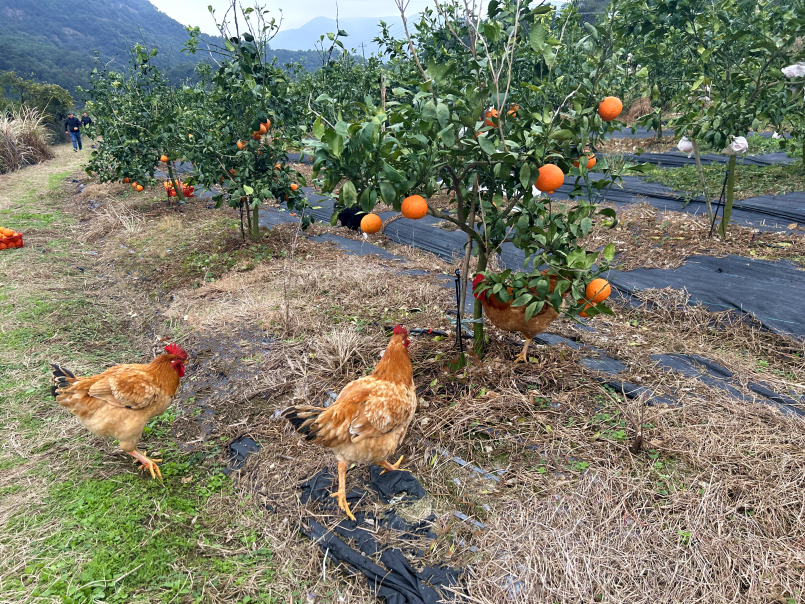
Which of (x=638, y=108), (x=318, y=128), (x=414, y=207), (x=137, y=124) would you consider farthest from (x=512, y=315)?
(x=638, y=108)

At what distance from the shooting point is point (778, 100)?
5.35 metres

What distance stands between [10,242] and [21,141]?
12.3 metres

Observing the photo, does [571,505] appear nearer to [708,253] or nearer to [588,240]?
[708,253]

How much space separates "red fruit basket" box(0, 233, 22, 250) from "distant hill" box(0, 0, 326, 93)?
23.9m

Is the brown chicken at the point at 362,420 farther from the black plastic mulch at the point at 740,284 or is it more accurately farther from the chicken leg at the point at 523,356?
the black plastic mulch at the point at 740,284

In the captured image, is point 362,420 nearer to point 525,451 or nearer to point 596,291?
point 525,451

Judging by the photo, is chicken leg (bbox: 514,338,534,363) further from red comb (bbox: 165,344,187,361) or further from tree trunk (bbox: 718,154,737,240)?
tree trunk (bbox: 718,154,737,240)

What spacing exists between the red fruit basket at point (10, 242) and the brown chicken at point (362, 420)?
25.6 feet

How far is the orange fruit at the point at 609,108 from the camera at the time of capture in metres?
2.57

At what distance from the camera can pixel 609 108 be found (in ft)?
8.57

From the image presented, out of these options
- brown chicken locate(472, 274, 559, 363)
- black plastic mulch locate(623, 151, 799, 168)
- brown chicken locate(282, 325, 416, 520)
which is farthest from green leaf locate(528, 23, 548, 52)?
black plastic mulch locate(623, 151, 799, 168)

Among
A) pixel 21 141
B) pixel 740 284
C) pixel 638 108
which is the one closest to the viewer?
pixel 740 284

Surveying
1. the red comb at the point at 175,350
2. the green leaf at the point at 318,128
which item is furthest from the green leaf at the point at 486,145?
the red comb at the point at 175,350

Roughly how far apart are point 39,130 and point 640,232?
2123 centimetres
